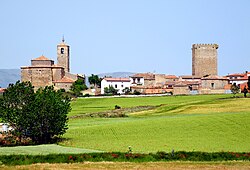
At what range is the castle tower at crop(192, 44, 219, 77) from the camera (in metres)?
162

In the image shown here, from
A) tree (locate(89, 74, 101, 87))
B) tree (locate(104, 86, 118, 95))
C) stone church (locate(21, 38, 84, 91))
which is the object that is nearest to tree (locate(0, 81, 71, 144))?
stone church (locate(21, 38, 84, 91))

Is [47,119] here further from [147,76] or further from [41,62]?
[147,76]

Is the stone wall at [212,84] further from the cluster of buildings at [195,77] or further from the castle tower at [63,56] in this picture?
the castle tower at [63,56]

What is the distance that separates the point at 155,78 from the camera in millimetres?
161000

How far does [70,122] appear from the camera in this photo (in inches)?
2721

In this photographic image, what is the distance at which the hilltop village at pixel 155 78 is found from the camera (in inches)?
5517

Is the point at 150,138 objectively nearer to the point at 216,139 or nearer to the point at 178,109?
the point at 216,139

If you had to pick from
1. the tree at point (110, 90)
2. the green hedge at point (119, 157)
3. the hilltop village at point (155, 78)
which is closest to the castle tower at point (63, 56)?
the hilltop village at point (155, 78)

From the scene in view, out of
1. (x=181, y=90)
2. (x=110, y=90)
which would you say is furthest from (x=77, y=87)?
(x=181, y=90)

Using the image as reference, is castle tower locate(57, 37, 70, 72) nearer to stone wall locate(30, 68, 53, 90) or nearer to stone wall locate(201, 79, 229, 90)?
stone wall locate(30, 68, 53, 90)

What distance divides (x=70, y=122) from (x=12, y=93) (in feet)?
46.2

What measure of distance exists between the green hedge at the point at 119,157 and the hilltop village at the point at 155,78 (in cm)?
9964

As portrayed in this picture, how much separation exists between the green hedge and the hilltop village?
99641mm

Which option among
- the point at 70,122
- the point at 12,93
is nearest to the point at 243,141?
the point at 12,93
